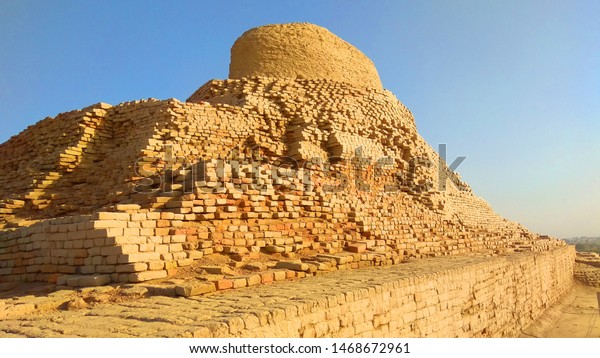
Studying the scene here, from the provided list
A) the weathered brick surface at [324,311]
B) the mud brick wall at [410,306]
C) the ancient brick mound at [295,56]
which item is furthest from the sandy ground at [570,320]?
the ancient brick mound at [295,56]

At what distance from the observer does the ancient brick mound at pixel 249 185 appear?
5691mm

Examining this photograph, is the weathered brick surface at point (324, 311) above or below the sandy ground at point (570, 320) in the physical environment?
above

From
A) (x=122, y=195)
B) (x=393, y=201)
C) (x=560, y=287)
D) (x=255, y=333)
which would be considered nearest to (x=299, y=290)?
(x=255, y=333)

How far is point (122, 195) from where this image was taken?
777 centimetres

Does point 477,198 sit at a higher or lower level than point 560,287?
higher

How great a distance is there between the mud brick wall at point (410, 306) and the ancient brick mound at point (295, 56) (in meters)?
7.84

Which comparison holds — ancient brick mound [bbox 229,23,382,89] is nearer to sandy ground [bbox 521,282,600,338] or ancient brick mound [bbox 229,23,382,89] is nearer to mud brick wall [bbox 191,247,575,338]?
mud brick wall [bbox 191,247,575,338]

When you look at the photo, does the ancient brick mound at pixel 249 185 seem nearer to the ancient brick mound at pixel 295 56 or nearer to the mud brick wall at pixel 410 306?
the ancient brick mound at pixel 295 56

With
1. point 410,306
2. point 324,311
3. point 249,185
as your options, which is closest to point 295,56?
point 249,185

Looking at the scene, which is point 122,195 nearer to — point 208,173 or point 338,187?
point 208,173

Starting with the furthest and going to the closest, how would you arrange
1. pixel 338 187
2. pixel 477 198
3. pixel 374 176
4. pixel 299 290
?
pixel 477 198 → pixel 374 176 → pixel 338 187 → pixel 299 290

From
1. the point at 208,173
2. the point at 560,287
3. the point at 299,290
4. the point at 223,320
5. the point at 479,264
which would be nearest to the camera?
the point at 223,320

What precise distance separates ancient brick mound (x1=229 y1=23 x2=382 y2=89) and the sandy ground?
26.7ft

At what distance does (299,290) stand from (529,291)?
7.20 meters
